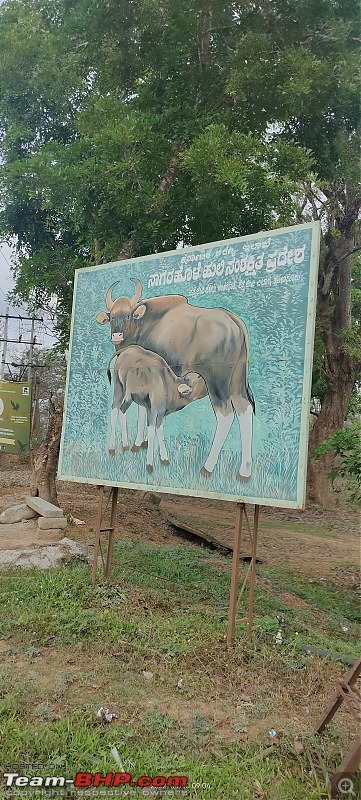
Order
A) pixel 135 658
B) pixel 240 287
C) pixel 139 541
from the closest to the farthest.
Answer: pixel 135 658 → pixel 240 287 → pixel 139 541

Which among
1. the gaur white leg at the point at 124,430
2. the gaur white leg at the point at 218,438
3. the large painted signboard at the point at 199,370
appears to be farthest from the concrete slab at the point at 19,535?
the gaur white leg at the point at 218,438

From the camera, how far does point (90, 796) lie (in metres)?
3.03

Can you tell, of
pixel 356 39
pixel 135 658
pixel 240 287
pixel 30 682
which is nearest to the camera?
pixel 30 682

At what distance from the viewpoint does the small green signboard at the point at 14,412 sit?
52.3 ft

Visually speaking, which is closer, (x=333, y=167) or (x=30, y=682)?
(x=30, y=682)

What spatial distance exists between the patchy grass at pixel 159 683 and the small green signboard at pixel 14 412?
976cm

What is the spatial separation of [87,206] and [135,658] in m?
8.70

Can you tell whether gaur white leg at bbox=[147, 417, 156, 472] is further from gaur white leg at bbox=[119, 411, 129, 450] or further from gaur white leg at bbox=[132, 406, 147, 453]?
gaur white leg at bbox=[119, 411, 129, 450]

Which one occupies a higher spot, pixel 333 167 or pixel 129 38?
pixel 129 38

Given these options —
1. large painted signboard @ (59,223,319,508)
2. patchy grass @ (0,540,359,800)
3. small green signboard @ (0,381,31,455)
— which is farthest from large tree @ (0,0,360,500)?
patchy grass @ (0,540,359,800)

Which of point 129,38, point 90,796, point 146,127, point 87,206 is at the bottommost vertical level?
point 90,796

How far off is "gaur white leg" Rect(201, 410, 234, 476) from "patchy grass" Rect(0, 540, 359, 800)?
4.61ft

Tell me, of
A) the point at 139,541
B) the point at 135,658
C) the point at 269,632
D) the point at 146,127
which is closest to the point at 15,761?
the point at 135,658

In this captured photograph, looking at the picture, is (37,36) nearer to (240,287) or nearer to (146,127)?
(146,127)
